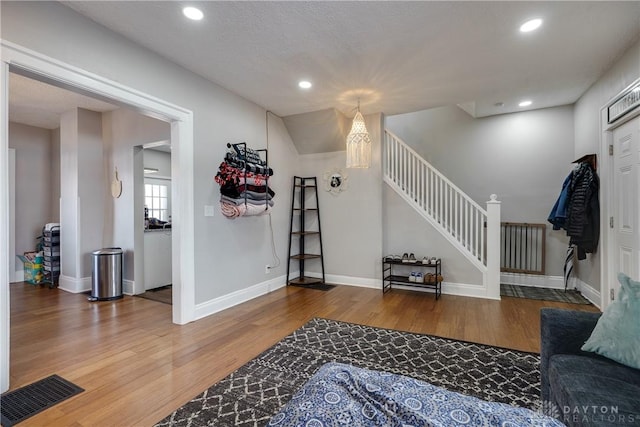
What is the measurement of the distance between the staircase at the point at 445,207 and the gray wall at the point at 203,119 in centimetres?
180

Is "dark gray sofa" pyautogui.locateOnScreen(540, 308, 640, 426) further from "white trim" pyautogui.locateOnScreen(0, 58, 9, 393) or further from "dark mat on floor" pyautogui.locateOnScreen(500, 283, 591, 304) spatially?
"white trim" pyautogui.locateOnScreen(0, 58, 9, 393)

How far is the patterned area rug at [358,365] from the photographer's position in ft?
5.88

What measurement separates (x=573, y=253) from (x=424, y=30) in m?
4.17

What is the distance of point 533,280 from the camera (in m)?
4.77

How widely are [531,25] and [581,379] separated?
265 centimetres

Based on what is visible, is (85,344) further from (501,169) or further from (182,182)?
(501,169)

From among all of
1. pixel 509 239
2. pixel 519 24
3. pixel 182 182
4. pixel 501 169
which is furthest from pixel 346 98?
pixel 509 239

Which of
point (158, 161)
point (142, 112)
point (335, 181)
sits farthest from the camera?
point (158, 161)

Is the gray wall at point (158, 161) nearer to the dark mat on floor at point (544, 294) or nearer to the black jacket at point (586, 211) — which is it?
the dark mat on floor at point (544, 294)

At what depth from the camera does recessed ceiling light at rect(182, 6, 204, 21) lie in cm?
222

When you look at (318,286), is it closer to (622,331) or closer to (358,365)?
(358,365)

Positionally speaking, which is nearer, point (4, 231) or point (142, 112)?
point (4, 231)

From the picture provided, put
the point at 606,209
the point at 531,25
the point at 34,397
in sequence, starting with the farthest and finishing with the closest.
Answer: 1. the point at 606,209
2. the point at 531,25
3. the point at 34,397

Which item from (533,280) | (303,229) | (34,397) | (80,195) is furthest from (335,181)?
(34,397)
